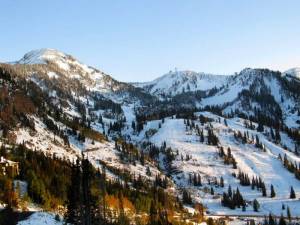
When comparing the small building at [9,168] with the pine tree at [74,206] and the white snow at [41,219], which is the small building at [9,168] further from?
the pine tree at [74,206]

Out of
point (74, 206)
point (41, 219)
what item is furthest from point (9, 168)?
point (74, 206)

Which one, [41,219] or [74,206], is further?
[74,206]

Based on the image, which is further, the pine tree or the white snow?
the white snow

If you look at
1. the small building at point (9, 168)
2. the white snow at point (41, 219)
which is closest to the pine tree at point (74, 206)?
the white snow at point (41, 219)

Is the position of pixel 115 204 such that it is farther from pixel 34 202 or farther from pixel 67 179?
pixel 34 202

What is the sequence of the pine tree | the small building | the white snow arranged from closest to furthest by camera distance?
1. the pine tree
2. the white snow
3. the small building

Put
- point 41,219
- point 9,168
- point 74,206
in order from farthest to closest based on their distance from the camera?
point 9,168 → point 74,206 → point 41,219

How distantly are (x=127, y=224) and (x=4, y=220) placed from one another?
52.3 meters

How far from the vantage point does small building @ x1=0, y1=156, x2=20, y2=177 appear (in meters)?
154

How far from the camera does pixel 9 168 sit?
518 feet

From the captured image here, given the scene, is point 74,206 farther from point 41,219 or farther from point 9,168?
point 9,168

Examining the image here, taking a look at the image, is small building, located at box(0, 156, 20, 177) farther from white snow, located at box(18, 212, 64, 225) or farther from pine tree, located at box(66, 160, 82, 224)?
pine tree, located at box(66, 160, 82, 224)

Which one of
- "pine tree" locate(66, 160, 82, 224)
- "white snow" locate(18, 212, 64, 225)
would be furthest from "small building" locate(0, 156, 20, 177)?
"pine tree" locate(66, 160, 82, 224)

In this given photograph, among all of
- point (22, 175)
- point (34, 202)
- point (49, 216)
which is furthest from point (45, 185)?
point (49, 216)
